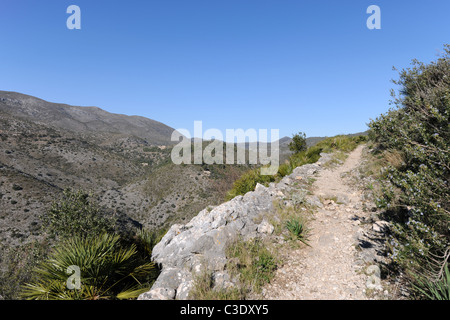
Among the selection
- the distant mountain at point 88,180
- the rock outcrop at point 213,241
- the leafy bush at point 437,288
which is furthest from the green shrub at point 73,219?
the leafy bush at point 437,288

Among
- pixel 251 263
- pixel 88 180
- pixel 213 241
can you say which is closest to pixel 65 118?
pixel 88 180

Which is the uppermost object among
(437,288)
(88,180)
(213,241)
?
(437,288)

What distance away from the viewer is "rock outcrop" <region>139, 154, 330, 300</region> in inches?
165

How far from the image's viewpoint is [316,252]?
486 cm

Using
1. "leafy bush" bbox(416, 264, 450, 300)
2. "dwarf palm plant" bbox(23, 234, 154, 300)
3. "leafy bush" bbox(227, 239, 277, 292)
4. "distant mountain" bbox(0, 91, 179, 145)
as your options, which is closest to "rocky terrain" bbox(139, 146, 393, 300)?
"leafy bush" bbox(227, 239, 277, 292)

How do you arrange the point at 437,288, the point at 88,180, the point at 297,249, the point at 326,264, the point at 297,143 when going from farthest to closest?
1. the point at 88,180
2. the point at 297,143
3. the point at 297,249
4. the point at 326,264
5. the point at 437,288

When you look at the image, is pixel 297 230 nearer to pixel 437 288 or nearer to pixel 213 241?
pixel 213 241

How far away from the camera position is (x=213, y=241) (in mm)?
5180

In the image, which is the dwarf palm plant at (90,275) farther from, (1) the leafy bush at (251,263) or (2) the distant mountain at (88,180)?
(2) the distant mountain at (88,180)

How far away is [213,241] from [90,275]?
2.67 meters

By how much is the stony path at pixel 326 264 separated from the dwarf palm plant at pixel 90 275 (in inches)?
116

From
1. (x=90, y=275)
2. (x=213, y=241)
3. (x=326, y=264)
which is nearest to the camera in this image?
(x=326, y=264)
